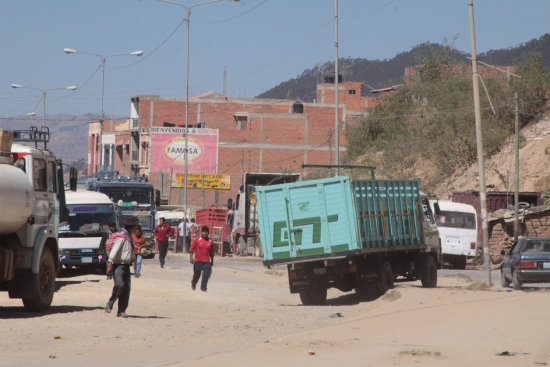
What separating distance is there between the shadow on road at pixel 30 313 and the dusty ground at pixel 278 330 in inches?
→ 0.8

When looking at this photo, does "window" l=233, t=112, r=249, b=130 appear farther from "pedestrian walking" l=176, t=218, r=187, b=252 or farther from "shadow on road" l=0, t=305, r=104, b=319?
"shadow on road" l=0, t=305, r=104, b=319

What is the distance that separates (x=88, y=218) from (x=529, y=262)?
14.5 metres

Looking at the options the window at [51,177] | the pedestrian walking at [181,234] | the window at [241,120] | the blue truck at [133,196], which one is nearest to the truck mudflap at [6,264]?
the window at [51,177]

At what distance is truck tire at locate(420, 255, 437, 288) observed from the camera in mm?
22438

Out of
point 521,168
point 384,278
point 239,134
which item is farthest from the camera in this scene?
point 239,134

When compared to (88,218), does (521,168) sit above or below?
above

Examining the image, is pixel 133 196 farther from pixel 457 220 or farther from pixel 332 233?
pixel 332 233

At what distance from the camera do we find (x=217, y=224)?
49.0 m

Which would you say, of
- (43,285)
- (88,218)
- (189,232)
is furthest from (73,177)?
(189,232)

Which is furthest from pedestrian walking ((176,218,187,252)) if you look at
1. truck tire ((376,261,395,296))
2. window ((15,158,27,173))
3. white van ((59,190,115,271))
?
window ((15,158,27,173))

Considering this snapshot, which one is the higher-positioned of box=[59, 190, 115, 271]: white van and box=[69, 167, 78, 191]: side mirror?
box=[69, 167, 78, 191]: side mirror

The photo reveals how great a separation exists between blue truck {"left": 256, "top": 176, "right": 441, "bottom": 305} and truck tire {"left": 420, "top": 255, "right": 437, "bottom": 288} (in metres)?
1.60

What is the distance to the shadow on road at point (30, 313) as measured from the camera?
15.1m

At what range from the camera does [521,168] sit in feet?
176
